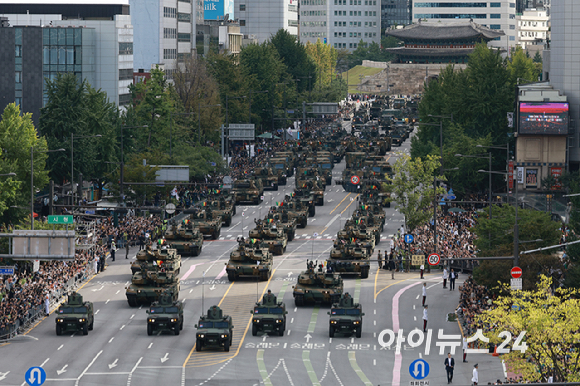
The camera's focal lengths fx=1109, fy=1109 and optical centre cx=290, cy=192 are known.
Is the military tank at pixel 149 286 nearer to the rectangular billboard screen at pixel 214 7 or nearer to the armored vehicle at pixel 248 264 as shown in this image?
the armored vehicle at pixel 248 264

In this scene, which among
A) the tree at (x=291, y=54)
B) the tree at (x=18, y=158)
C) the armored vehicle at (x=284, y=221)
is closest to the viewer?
the tree at (x=18, y=158)

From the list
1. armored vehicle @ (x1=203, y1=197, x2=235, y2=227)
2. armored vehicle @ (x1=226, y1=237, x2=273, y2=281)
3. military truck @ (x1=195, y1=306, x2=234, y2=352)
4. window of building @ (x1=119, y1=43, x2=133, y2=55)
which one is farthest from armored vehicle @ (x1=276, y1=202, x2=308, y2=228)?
window of building @ (x1=119, y1=43, x2=133, y2=55)

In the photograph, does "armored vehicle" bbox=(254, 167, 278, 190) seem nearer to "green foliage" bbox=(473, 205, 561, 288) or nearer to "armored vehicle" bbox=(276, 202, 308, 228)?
"armored vehicle" bbox=(276, 202, 308, 228)

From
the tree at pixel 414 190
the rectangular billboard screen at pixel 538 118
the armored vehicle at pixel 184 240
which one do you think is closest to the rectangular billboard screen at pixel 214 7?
the rectangular billboard screen at pixel 538 118

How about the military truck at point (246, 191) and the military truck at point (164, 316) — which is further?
the military truck at point (246, 191)

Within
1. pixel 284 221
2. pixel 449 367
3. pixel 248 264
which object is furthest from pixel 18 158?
pixel 449 367

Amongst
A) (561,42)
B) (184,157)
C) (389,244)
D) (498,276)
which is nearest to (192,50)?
(184,157)
